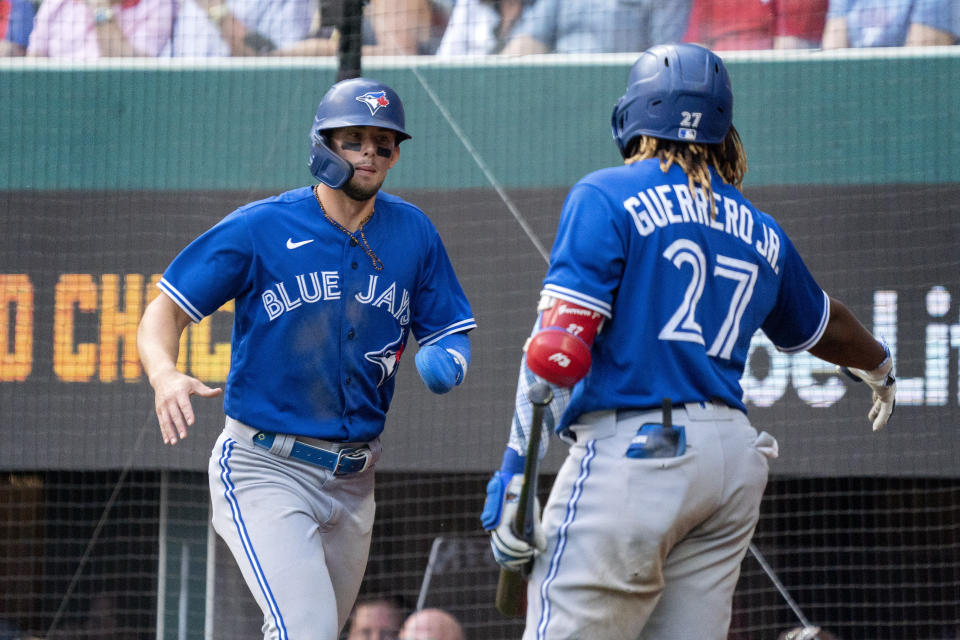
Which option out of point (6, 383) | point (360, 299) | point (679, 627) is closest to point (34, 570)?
point (6, 383)

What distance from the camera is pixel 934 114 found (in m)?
6.22

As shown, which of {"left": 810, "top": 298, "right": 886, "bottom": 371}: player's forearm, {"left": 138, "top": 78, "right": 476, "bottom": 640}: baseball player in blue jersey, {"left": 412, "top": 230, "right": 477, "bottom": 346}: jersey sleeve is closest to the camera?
{"left": 810, "top": 298, "right": 886, "bottom": 371}: player's forearm

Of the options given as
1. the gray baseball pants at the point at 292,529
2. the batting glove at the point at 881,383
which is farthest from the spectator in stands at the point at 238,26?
the batting glove at the point at 881,383

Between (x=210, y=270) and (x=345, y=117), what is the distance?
0.59 meters

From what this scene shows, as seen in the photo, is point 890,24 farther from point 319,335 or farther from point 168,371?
point 168,371

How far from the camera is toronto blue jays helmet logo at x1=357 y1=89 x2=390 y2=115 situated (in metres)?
3.52

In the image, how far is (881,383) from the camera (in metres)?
3.35

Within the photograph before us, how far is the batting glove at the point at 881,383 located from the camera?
3.30 metres

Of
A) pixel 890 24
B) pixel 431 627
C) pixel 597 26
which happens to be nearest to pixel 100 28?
pixel 597 26

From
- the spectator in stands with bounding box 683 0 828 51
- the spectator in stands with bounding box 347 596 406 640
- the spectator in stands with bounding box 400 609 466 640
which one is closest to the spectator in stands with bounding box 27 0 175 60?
the spectator in stands with bounding box 683 0 828 51

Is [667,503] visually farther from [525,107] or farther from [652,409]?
[525,107]

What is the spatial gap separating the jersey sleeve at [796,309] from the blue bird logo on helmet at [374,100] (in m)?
1.27

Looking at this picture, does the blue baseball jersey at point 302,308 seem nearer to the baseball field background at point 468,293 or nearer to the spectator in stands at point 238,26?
the baseball field background at point 468,293

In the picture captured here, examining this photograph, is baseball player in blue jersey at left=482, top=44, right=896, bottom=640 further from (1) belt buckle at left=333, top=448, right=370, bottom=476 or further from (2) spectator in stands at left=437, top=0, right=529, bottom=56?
(2) spectator in stands at left=437, top=0, right=529, bottom=56
